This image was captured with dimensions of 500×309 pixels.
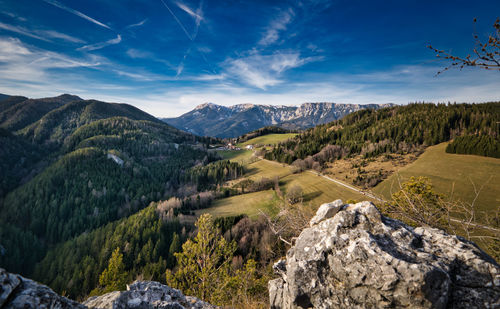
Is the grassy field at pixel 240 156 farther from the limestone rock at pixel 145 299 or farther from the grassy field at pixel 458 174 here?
the limestone rock at pixel 145 299

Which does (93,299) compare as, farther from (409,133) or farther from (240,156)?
(240,156)

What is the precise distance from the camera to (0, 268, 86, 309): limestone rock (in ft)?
9.84

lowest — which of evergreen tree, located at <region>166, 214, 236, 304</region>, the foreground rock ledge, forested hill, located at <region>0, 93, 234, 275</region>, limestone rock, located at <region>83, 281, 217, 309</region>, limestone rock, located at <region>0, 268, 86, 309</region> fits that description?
forested hill, located at <region>0, 93, 234, 275</region>

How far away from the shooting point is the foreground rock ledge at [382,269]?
12.3 feet

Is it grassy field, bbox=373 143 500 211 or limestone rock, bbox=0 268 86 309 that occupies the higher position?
limestone rock, bbox=0 268 86 309

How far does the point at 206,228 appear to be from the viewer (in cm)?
1364

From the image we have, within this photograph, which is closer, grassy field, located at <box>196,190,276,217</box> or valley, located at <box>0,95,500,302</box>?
valley, located at <box>0,95,500,302</box>

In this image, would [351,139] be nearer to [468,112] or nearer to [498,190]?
[468,112]

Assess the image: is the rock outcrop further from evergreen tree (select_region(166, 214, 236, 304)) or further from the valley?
evergreen tree (select_region(166, 214, 236, 304))

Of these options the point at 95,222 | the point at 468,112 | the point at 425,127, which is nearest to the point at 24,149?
the point at 95,222

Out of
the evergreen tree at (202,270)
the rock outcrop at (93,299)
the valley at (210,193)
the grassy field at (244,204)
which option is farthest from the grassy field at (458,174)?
the rock outcrop at (93,299)

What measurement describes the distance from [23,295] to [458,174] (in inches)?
2914

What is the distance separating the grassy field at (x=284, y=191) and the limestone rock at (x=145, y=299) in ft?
136

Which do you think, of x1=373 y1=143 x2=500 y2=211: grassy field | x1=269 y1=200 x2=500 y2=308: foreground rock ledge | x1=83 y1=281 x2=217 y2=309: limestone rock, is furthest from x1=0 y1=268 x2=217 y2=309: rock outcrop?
x1=373 y1=143 x2=500 y2=211: grassy field
